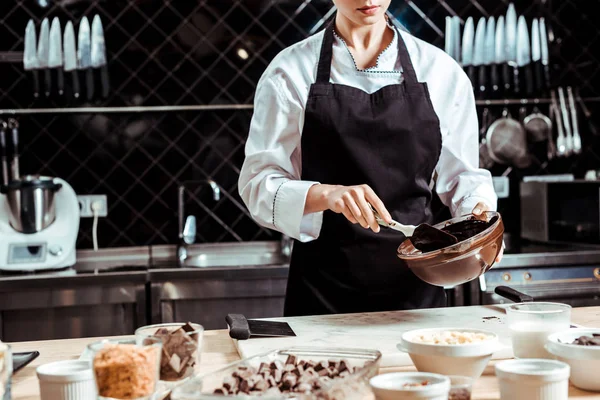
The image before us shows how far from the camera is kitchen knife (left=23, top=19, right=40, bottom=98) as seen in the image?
3396 mm

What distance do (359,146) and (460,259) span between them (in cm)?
55

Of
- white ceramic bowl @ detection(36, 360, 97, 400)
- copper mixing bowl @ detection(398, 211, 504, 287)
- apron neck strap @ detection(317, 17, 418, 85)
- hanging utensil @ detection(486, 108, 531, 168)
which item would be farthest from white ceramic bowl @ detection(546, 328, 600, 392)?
hanging utensil @ detection(486, 108, 531, 168)

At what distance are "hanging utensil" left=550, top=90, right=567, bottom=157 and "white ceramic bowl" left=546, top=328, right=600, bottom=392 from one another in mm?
2695

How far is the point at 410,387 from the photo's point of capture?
1002 mm

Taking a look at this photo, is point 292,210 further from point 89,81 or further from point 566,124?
point 566,124

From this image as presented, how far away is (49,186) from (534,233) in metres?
2.14

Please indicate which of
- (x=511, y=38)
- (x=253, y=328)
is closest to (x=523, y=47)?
(x=511, y=38)

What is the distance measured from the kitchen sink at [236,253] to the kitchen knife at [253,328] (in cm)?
182

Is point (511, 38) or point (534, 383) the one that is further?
point (511, 38)

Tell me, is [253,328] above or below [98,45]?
below

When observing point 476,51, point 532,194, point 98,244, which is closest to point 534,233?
point 532,194

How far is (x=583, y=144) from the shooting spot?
152 inches

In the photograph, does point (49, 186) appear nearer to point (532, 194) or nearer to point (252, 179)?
point (252, 179)

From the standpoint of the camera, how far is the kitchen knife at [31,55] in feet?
11.1
